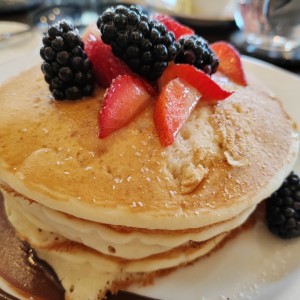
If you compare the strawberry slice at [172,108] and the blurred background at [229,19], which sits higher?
the strawberry slice at [172,108]

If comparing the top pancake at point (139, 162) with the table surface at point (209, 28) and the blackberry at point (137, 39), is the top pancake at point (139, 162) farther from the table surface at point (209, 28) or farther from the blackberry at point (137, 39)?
the table surface at point (209, 28)

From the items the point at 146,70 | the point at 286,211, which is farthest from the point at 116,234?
the point at 286,211

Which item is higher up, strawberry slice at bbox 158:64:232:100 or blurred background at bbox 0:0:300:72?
strawberry slice at bbox 158:64:232:100

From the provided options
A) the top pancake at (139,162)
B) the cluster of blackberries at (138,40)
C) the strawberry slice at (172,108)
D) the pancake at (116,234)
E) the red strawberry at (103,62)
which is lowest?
the pancake at (116,234)

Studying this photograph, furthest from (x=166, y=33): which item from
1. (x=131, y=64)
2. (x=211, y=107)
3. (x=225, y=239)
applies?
(x=225, y=239)

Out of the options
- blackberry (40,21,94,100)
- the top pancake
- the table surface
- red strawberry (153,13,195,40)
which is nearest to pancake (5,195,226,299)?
the top pancake

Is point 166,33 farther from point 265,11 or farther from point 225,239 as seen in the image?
point 265,11

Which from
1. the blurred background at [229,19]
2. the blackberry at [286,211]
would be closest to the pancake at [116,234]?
the blackberry at [286,211]

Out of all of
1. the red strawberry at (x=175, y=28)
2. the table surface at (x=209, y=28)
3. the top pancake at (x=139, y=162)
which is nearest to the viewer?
the top pancake at (x=139, y=162)

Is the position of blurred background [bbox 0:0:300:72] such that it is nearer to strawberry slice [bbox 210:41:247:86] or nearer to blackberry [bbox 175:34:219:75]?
strawberry slice [bbox 210:41:247:86]
